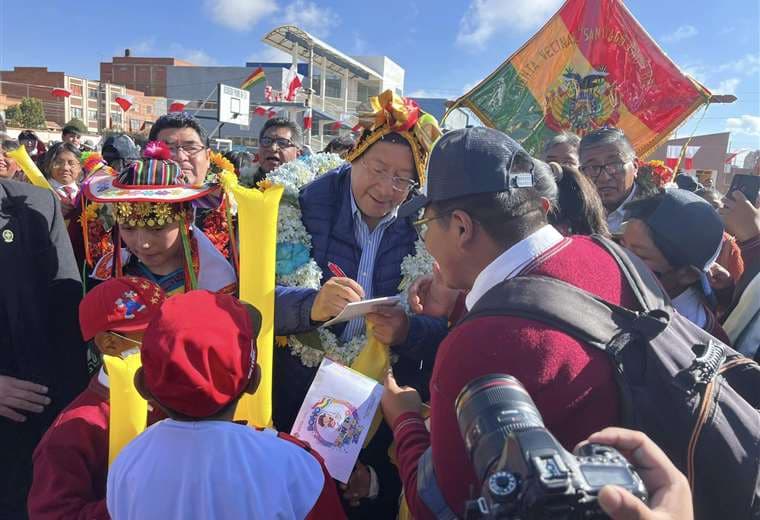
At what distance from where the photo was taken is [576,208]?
2.13 metres

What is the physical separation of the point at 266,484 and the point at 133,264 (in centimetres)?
139

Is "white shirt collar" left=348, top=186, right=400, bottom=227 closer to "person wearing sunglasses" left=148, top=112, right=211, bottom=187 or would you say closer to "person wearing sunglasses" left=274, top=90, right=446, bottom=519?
"person wearing sunglasses" left=274, top=90, right=446, bottom=519

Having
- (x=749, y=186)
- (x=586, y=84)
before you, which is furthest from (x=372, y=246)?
(x=586, y=84)

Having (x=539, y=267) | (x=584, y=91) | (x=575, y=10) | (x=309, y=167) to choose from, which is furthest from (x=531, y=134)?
(x=539, y=267)

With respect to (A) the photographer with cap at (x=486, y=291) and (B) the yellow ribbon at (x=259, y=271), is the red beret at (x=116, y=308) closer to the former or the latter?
(B) the yellow ribbon at (x=259, y=271)

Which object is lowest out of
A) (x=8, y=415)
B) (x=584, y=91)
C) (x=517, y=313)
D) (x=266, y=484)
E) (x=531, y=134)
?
(x=8, y=415)

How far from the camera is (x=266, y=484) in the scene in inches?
47.5

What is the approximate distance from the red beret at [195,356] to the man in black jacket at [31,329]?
4.03 feet

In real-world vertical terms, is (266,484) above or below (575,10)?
below

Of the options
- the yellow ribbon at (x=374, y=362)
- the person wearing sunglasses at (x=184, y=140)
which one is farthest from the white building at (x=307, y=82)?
the yellow ribbon at (x=374, y=362)

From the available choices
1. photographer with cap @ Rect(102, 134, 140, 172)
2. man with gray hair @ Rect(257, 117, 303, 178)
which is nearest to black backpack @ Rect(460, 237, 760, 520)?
Answer: man with gray hair @ Rect(257, 117, 303, 178)

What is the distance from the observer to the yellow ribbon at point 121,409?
1433 millimetres

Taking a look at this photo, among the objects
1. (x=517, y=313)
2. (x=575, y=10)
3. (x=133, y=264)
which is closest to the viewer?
(x=517, y=313)

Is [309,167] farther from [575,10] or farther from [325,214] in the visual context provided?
[575,10]
